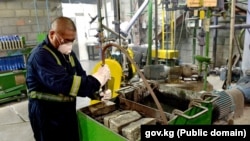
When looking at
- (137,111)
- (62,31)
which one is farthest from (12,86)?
(137,111)

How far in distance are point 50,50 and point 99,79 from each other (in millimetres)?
333

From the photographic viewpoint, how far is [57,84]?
1.07 meters

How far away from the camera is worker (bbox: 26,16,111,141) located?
43.3 inches

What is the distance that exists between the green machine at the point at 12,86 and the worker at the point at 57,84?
2.32 metres

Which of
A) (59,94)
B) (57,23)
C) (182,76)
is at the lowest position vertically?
(182,76)

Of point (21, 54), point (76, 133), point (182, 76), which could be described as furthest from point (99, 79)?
point (21, 54)

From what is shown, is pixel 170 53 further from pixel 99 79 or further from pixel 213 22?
pixel 99 79

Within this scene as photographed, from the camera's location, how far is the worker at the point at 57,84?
110 cm

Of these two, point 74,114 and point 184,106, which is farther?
point 184,106

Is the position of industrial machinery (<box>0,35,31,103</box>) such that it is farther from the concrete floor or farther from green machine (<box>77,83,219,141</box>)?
green machine (<box>77,83,219,141</box>)

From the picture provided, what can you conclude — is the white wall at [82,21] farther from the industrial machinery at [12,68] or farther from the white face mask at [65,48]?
the white face mask at [65,48]

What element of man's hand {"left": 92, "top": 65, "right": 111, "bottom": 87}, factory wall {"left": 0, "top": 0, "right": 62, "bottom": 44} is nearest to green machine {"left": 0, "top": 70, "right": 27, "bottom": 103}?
factory wall {"left": 0, "top": 0, "right": 62, "bottom": 44}

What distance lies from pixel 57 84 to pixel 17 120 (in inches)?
82.5

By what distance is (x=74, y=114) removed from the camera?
1293 mm
